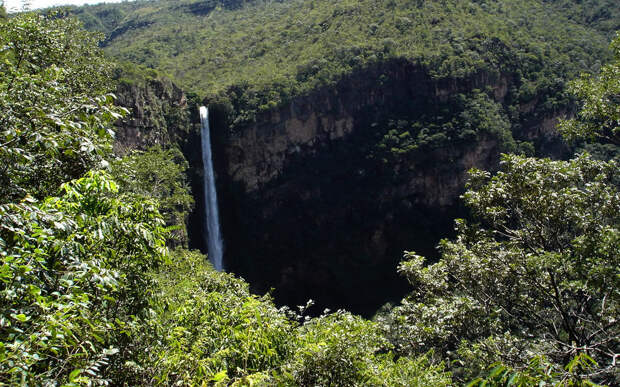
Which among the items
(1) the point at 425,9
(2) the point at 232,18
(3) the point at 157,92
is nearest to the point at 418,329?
(3) the point at 157,92

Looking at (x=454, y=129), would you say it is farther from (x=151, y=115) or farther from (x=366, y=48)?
(x=151, y=115)

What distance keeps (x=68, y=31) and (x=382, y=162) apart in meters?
26.4

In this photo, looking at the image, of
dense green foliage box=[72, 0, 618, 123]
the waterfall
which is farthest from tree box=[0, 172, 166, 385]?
dense green foliage box=[72, 0, 618, 123]

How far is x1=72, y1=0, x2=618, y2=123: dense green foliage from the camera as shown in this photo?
35.0 m

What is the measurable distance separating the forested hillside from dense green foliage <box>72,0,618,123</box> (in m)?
0.26

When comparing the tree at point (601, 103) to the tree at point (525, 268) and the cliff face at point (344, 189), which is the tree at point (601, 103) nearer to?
the tree at point (525, 268)

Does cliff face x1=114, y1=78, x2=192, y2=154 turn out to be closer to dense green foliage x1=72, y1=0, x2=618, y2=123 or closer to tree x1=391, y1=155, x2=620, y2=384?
dense green foliage x1=72, y1=0, x2=618, y2=123

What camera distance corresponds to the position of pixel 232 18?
2315 inches

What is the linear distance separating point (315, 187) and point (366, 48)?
532 inches

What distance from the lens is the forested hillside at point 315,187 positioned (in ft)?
9.71

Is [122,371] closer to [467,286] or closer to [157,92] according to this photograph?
[467,286]

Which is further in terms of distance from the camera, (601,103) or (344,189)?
(344,189)

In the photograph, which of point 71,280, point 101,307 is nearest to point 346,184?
point 101,307

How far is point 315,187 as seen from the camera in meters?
35.8
